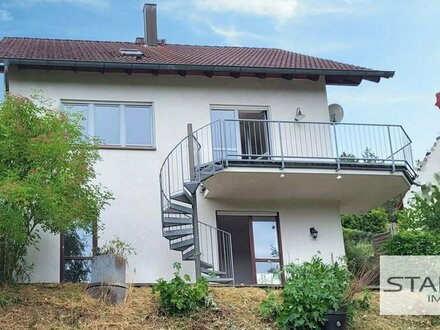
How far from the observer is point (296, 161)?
1675 cm

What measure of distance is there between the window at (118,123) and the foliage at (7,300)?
504cm

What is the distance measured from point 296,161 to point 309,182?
2.13 feet

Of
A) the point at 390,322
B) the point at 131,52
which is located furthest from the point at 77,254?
the point at 390,322

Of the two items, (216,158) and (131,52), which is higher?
(131,52)

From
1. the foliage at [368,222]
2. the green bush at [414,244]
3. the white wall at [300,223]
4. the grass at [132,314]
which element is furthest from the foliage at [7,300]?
the foliage at [368,222]

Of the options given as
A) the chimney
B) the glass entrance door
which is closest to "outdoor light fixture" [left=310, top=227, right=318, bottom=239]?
the glass entrance door

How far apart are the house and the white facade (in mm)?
26

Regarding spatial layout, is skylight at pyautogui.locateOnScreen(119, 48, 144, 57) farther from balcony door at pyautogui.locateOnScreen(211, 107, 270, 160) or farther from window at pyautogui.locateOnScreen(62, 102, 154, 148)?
balcony door at pyautogui.locateOnScreen(211, 107, 270, 160)

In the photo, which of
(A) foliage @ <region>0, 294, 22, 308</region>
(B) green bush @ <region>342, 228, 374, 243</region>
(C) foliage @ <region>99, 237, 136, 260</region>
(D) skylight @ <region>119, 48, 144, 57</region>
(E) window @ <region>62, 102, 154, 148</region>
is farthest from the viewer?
(B) green bush @ <region>342, 228, 374, 243</region>

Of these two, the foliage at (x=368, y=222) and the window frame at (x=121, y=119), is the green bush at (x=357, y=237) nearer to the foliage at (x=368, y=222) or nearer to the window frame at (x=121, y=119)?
the foliage at (x=368, y=222)

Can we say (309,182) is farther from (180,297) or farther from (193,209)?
(180,297)

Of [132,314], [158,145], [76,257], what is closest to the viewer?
[132,314]

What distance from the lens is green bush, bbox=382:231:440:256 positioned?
52.6 feet

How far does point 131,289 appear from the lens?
46.1ft
